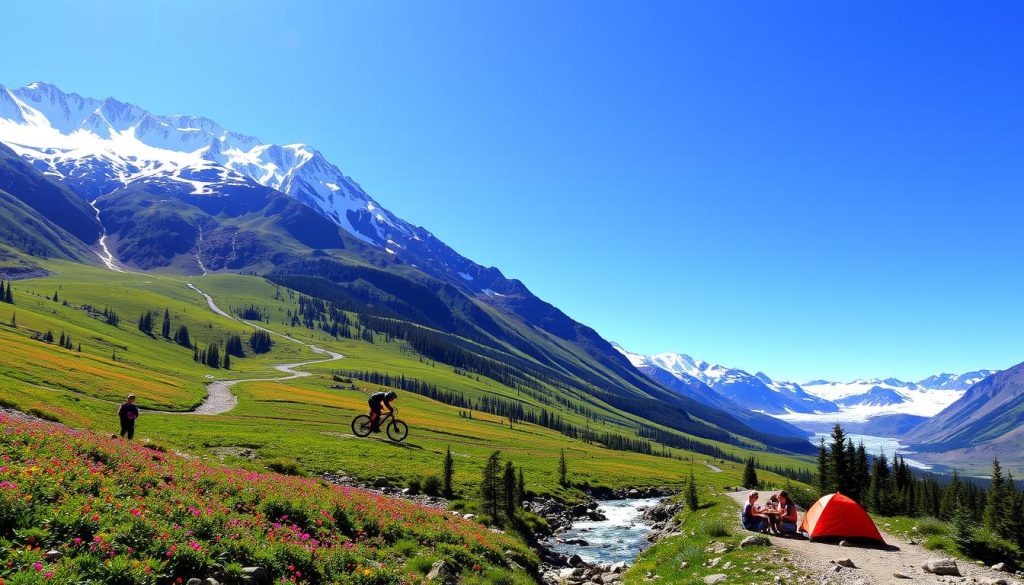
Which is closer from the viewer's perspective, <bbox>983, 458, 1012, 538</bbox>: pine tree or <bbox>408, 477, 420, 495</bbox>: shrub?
<bbox>983, 458, 1012, 538</bbox>: pine tree

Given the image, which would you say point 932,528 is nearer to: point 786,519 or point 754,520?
point 786,519

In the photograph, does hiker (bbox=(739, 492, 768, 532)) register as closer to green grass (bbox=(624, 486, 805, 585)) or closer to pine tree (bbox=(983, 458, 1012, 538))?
green grass (bbox=(624, 486, 805, 585))

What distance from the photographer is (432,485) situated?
5328 cm

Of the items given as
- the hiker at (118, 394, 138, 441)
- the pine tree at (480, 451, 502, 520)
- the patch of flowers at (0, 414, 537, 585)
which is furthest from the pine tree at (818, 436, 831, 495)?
the hiker at (118, 394, 138, 441)

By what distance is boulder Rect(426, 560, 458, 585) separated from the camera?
62.7 ft

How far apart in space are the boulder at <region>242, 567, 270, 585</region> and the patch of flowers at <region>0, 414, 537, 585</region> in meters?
0.29

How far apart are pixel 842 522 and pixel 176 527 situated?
32195 mm

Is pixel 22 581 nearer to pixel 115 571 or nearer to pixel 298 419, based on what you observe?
pixel 115 571

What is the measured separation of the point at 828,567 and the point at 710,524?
1497 centimetres

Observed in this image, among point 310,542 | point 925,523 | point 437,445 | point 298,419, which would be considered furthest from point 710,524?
point 298,419

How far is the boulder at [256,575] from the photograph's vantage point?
45.9 feet

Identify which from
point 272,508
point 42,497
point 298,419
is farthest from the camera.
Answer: point 298,419

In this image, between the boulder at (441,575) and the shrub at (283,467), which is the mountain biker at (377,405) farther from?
the boulder at (441,575)

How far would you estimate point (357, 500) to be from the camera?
26.2m
